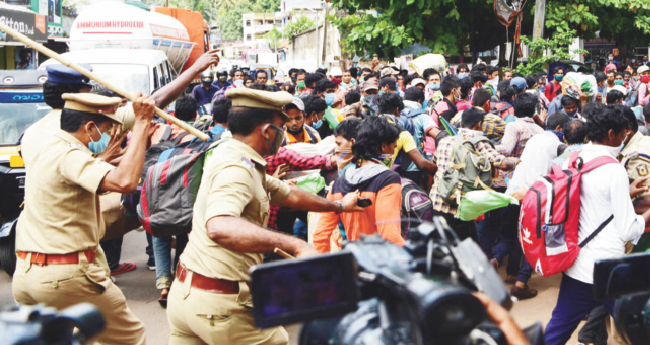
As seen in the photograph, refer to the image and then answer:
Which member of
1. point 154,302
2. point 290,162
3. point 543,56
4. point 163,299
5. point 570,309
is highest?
point 543,56

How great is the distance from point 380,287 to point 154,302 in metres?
4.75

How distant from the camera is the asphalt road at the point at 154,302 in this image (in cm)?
522

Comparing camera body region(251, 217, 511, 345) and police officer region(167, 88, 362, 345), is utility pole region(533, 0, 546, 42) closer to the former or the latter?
police officer region(167, 88, 362, 345)

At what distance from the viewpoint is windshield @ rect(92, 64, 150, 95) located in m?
9.98

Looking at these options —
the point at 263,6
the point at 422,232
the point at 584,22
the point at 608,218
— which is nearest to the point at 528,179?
the point at 608,218

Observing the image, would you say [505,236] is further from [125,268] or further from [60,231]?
[60,231]

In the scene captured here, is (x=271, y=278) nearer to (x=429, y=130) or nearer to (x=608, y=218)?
(x=608, y=218)

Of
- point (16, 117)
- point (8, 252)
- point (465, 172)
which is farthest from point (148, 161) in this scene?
point (465, 172)

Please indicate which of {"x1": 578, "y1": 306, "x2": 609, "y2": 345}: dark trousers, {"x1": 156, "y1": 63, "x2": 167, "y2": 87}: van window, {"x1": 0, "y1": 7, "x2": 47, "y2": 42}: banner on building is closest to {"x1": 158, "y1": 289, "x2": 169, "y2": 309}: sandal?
{"x1": 578, "y1": 306, "x2": 609, "y2": 345}: dark trousers

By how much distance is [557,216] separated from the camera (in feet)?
12.3

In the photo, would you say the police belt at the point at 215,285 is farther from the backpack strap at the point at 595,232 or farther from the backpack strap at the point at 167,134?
the backpack strap at the point at 167,134

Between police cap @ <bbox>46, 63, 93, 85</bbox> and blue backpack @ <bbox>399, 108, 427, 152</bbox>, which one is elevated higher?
police cap @ <bbox>46, 63, 93, 85</bbox>

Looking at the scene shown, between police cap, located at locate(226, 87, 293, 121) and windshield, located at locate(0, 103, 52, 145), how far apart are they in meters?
4.98

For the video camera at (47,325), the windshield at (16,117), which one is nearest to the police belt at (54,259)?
the video camera at (47,325)
